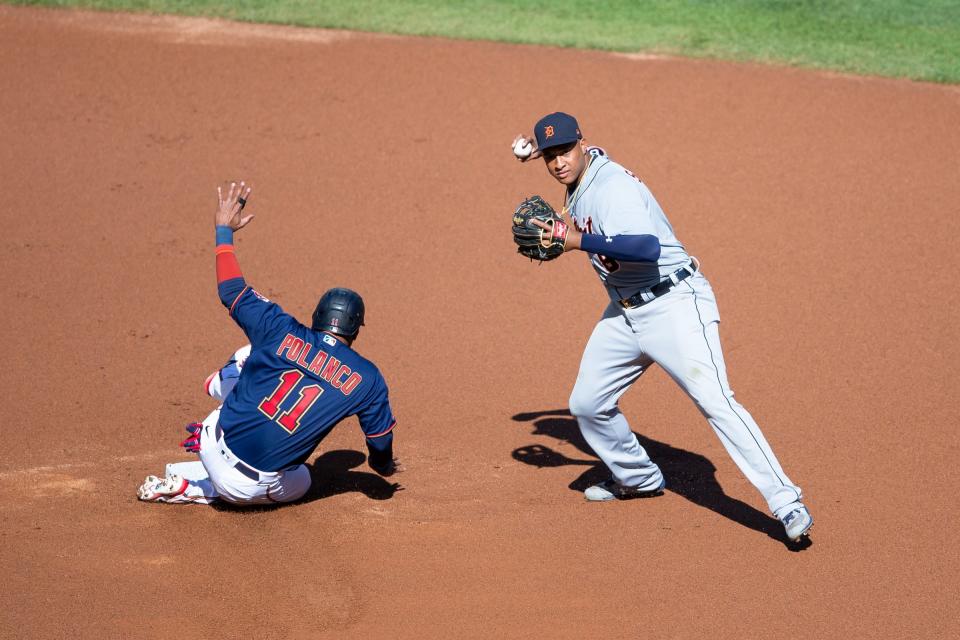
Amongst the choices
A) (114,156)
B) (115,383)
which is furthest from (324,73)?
(115,383)

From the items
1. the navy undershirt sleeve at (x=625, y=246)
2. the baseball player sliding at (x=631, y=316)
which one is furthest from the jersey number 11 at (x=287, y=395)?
the navy undershirt sleeve at (x=625, y=246)

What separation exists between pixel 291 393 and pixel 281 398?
55 mm

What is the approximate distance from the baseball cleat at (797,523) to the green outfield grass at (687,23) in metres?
6.50

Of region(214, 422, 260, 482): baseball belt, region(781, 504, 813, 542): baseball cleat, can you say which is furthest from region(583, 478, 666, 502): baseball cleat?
region(214, 422, 260, 482): baseball belt

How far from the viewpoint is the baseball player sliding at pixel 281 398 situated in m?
5.34

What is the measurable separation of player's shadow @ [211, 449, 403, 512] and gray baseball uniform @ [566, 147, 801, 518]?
1180mm

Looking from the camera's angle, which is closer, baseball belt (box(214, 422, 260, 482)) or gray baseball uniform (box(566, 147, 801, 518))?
gray baseball uniform (box(566, 147, 801, 518))

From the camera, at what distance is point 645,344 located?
5.53 metres

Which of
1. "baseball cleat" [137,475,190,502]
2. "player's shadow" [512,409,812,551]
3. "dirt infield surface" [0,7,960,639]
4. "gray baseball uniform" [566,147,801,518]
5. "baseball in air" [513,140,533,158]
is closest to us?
"dirt infield surface" [0,7,960,639]

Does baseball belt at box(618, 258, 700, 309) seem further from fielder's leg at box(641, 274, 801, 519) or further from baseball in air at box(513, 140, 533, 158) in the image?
baseball in air at box(513, 140, 533, 158)

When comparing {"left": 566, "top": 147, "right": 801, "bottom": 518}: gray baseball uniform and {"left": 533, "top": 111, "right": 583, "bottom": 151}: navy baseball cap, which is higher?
{"left": 533, "top": 111, "right": 583, "bottom": 151}: navy baseball cap

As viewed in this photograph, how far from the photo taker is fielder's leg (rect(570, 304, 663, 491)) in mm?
5656

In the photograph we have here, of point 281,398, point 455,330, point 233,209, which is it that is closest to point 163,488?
point 281,398

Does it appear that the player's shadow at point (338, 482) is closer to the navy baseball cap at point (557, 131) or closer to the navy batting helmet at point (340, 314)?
the navy batting helmet at point (340, 314)
